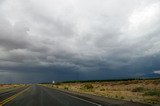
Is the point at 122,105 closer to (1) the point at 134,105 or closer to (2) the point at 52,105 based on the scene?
(1) the point at 134,105

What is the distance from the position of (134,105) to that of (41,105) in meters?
6.63

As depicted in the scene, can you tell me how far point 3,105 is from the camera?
1848 centimetres

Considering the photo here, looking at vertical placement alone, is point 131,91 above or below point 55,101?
above

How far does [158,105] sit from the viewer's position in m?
18.1

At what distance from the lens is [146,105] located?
18453mm

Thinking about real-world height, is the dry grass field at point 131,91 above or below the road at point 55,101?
above

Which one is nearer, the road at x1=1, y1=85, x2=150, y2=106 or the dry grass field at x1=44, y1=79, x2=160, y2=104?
the road at x1=1, y1=85, x2=150, y2=106

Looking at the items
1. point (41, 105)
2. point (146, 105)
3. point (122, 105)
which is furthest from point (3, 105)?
point (146, 105)

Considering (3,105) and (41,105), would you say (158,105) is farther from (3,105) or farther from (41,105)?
(3,105)

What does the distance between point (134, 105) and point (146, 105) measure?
888 mm

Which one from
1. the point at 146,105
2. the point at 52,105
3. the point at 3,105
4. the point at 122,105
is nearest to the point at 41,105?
the point at 52,105

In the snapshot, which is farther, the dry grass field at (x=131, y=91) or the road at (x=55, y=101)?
the dry grass field at (x=131, y=91)

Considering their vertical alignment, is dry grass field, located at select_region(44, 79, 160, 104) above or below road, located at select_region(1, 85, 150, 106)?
above

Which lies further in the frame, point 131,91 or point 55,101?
point 131,91
